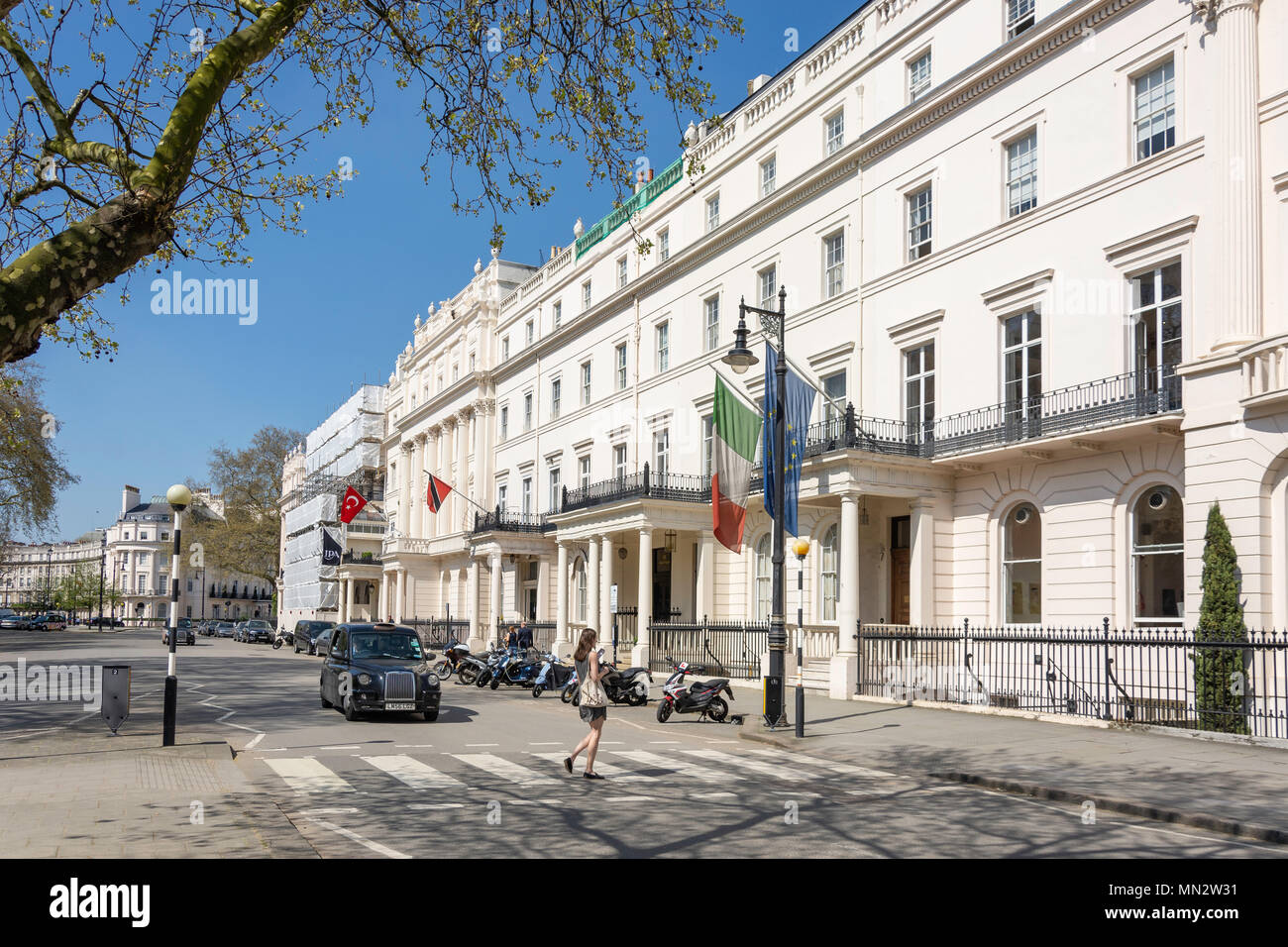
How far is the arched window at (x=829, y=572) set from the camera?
1182 inches

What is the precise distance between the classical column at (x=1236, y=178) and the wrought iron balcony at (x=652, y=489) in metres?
18.6

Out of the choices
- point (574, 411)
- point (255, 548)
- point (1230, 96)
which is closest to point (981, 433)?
point (1230, 96)

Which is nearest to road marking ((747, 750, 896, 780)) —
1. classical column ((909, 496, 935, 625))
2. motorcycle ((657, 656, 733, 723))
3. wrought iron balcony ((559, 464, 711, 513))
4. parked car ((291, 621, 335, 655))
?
motorcycle ((657, 656, 733, 723))

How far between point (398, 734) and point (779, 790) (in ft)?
25.0

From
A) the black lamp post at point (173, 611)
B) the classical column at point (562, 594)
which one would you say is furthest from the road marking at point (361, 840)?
the classical column at point (562, 594)

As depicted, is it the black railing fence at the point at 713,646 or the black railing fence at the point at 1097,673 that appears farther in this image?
the black railing fence at the point at 713,646

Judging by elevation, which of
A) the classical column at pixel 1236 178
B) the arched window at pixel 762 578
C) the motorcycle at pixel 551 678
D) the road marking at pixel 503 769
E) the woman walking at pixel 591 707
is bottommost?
the motorcycle at pixel 551 678

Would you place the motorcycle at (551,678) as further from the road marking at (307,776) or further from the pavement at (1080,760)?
the road marking at (307,776)

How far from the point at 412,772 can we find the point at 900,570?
60.8 feet

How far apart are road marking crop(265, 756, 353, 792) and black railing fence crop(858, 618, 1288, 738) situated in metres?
11.6

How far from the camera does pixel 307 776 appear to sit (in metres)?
12.5

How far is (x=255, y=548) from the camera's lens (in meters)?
95.6

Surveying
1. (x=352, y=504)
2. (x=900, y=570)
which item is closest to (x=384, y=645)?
(x=900, y=570)
